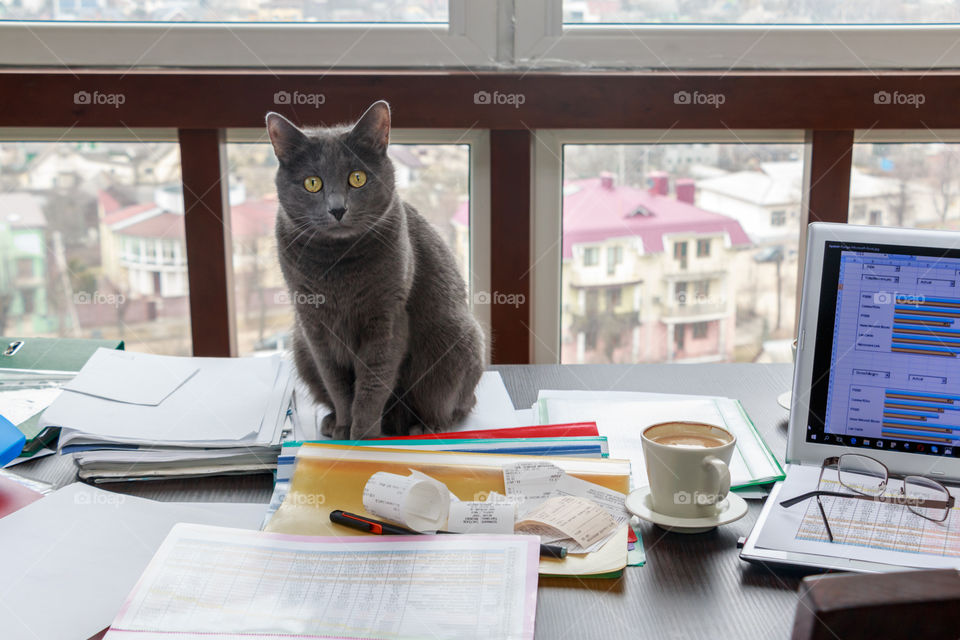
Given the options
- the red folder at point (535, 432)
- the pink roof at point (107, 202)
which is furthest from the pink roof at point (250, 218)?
the red folder at point (535, 432)

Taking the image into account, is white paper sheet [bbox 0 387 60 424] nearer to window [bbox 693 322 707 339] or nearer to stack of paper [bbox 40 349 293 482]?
stack of paper [bbox 40 349 293 482]

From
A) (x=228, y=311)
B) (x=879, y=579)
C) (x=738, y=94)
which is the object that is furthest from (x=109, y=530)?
(x=738, y=94)

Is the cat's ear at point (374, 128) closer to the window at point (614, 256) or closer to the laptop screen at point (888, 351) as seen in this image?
the laptop screen at point (888, 351)

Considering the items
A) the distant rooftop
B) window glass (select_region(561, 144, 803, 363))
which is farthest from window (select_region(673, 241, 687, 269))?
the distant rooftop

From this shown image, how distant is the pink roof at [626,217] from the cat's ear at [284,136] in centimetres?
116

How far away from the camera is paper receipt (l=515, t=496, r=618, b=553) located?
80cm

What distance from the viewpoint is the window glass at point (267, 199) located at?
2.11m

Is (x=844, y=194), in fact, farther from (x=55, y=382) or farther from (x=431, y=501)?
(x=55, y=382)

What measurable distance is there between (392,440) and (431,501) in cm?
21

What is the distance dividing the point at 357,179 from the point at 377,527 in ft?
1.59

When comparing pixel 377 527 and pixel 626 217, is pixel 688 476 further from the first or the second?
pixel 626 217

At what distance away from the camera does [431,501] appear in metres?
0.82

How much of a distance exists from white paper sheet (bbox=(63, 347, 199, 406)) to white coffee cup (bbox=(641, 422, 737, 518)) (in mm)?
705

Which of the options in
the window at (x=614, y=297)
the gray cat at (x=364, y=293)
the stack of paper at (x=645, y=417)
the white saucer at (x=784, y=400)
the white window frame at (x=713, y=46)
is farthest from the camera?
the window at (x=614, y=297)
